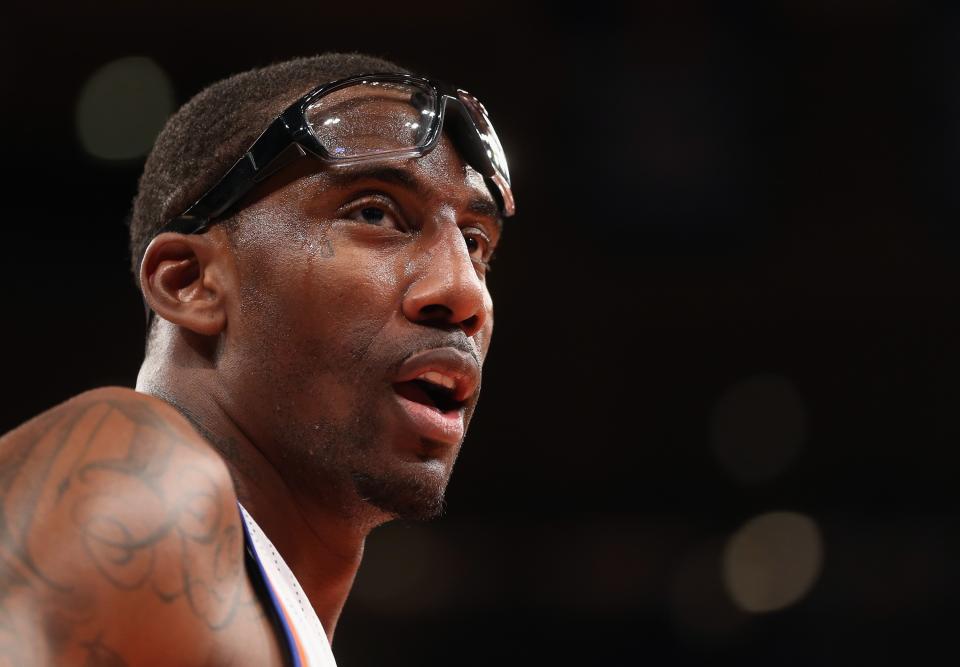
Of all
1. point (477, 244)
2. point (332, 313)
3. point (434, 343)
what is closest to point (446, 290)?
point (434, 343)

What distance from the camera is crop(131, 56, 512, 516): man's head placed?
6.68 ft

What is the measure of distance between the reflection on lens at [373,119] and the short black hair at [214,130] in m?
0.07

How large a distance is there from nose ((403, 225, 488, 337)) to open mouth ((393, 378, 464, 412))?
105 millimetres

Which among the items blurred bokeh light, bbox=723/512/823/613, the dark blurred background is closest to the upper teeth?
the dark blurred background

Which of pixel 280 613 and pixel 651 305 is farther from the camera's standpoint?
pixel 651 305

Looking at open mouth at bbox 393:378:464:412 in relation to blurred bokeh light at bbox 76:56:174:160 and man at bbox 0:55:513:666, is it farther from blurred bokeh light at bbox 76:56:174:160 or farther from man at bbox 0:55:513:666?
blurred bokeh light at bbox 76:56:174:160

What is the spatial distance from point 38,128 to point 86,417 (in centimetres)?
391

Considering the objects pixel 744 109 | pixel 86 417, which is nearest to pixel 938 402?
pixel 744 109

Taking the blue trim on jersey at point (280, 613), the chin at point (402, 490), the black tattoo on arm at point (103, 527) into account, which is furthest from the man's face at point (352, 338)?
the black tattoo on arm at point (103, 527)

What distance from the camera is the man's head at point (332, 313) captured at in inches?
80.2

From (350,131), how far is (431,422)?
1.77 feet

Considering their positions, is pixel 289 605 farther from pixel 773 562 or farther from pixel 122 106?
pixel 773 562

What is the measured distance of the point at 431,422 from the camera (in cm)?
206

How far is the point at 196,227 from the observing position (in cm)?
A: 218
